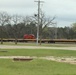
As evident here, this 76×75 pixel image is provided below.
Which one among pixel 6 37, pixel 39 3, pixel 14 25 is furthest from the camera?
pixel 6 37

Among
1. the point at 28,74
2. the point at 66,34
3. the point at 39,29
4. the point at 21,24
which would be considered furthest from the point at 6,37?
the point at 28,74

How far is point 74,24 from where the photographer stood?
A: 110750 mm

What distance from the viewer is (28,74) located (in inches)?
526

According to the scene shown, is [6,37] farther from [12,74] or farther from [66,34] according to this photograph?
[12,74]

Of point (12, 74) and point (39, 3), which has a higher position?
point (39, 3)

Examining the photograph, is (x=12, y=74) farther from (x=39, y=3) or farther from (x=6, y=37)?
(x=6, y=37)

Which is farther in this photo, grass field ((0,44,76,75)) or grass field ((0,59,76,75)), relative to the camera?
grass field ((0,44,76,75))

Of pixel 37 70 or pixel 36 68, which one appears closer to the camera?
pixel 37 70

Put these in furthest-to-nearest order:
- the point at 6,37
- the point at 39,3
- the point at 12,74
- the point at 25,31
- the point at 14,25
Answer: the point at 25,31
the point at 6,37
the point at 14,25
the point at 39,3
the point at 12,74

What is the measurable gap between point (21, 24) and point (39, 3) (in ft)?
67.7

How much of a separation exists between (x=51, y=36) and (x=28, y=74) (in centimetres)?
10243

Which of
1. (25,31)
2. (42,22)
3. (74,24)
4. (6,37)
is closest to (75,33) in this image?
(74,24)

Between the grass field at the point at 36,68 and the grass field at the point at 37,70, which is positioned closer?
the grass field at the point at 37,70

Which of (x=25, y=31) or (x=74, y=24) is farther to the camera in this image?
(x=74, y=24)
